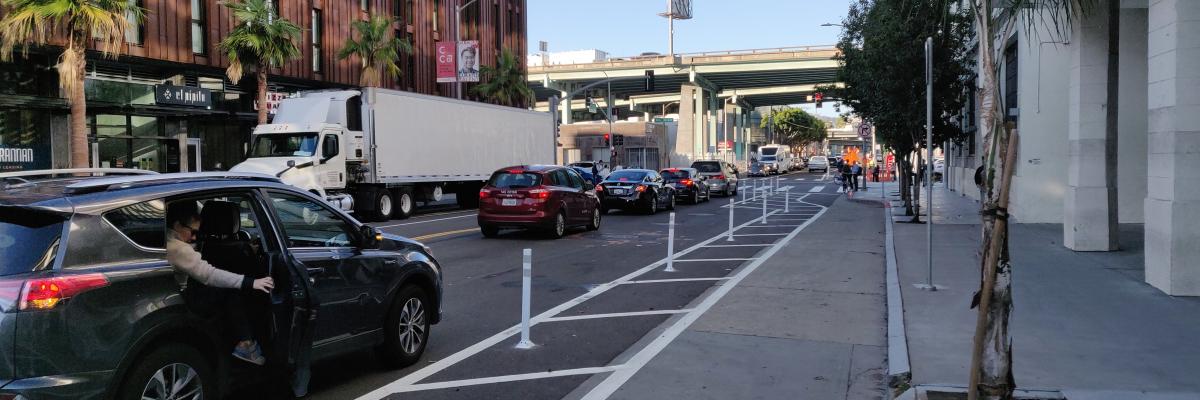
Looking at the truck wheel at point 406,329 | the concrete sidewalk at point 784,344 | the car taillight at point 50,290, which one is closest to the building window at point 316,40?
the concrete sidewalk at point 784,344

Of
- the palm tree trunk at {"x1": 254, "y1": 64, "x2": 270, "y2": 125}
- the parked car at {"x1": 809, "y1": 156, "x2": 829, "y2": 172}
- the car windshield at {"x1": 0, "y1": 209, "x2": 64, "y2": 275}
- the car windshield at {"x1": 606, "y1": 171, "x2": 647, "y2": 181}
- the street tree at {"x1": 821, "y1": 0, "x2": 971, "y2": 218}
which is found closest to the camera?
the car windshield at {"x1": 0, "y1": 209, "x2": 64, "y2": 275}

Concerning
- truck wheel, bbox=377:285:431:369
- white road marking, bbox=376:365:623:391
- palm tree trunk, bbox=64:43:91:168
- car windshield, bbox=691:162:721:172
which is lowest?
white road marking, bbox=376:365:623:391

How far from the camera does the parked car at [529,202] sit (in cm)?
1741

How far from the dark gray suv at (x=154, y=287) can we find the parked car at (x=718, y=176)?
1187 inches

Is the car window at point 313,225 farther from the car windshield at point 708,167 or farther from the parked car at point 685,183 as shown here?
the car windshield at point 708,167

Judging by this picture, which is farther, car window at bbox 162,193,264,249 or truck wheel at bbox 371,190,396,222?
truck wheel at bbox 371,190,396,222

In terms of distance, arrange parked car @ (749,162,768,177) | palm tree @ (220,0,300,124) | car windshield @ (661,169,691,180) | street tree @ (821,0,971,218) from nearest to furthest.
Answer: street tree @ (821,0,971,218), palm tree @ (220,0,300,124), car windshield @ (661,169,691,180), parked car @ (749,162,768,177)

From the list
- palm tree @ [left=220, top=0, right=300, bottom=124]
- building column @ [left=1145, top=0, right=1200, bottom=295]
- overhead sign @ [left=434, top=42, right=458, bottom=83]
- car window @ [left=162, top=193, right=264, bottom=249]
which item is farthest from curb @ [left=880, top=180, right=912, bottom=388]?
overhead sign @ [left=434, top=42, right=458, bottom=83]

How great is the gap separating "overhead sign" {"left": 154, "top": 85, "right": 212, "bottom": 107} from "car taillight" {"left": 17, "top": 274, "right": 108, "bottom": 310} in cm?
2587

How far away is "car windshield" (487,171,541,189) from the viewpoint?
17703 mm

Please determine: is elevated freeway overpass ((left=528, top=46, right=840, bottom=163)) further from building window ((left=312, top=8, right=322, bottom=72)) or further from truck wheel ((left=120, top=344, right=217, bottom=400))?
truck wheel ((left=120, top=344, right=217, bottom=400))

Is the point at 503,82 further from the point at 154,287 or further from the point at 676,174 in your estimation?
the point at 154,287

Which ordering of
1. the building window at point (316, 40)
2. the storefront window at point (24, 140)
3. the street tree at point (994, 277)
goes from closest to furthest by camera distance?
the street tree at point (994, 277) → the storefront window at point (24, 140) → the building window at point (316, 40)

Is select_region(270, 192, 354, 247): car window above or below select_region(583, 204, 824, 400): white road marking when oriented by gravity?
above
